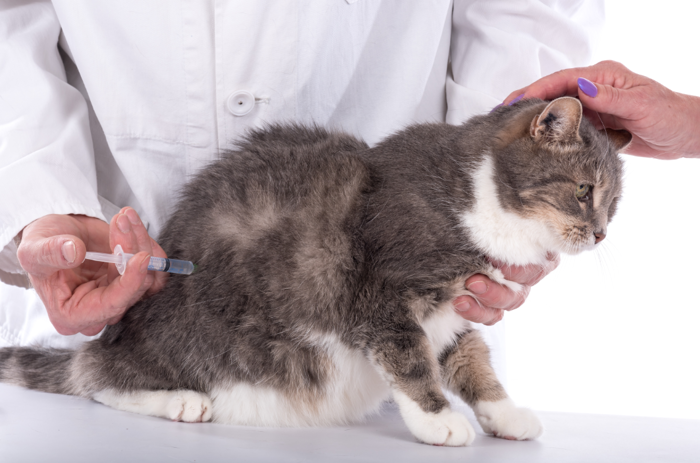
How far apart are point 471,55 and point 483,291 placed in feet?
3.09

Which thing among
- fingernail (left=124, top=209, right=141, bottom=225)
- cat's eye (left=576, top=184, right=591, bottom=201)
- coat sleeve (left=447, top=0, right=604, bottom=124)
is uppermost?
coat sleeve (left=447, top=0, right=604, bottom=124)

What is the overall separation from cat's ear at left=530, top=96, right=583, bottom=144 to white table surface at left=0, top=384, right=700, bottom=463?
0.74m

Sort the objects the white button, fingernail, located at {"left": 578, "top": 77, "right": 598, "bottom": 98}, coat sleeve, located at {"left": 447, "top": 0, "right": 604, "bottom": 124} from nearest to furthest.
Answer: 1. fingernail, located at {"left": 578, "top": 77, "right": 598, "bottom": 98}
2. the white button
3. coat sleeve, located at {"left": 447, "top": 0, "right": 604, "bottom": 124}

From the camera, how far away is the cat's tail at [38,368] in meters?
1.67

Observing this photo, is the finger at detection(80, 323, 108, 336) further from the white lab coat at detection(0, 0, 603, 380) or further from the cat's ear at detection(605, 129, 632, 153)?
the cat's ear at detection(605, 129, 632, 153)

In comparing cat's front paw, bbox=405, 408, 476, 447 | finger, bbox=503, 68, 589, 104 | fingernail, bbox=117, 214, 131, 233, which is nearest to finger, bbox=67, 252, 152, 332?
fingernail, bbox=117, 214, 131, 233

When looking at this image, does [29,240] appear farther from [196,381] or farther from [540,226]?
[540,226]

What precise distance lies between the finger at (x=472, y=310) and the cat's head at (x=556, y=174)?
0.80 feet

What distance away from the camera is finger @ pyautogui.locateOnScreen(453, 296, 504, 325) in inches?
55.1

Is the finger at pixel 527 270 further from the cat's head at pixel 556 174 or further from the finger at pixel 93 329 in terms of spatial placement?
the finger at pixel 93 329

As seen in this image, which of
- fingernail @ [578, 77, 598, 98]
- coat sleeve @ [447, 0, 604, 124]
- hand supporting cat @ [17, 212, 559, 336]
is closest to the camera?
hand supporting cat @ [17, 212, 559, 336]

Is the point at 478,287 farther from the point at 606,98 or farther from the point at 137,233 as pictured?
the point at 137,233

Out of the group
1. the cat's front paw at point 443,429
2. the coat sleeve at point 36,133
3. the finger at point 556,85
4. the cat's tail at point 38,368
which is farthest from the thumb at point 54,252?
the finger at point 556,85

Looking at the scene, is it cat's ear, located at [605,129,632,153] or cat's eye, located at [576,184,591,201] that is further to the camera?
cat's ear, located at [605,129,632,153]
